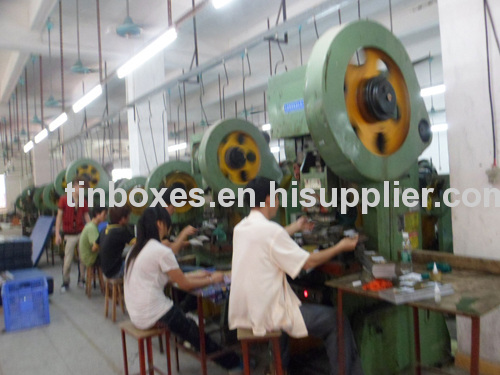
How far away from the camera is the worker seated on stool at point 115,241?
369 centimetres

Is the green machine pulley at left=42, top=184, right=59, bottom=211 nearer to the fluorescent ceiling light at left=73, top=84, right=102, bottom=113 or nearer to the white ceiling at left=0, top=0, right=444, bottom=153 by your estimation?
the white ceiling at left=0, top=0, right=444, bottom=153

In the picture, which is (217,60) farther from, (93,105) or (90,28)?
(93,105)

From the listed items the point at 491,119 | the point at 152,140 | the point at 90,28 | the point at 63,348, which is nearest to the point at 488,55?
the point at 491,119

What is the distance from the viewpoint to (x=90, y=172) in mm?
6164

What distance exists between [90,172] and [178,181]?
256cm

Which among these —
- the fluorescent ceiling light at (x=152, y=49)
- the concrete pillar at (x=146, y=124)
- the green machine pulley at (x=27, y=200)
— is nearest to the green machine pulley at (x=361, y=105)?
the fluorescent ceiling light at (x=152, y=49)

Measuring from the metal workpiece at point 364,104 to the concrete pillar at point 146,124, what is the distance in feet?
14.5

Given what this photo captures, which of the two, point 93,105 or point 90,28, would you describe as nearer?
point 90,28

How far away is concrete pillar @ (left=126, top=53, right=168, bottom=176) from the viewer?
6168mm

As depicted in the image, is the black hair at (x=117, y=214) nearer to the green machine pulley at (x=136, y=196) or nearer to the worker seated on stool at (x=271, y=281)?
the green machine pulley at (x=136, y=196)

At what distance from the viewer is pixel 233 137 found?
11.4 feet

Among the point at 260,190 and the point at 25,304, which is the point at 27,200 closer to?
the point at 25,304

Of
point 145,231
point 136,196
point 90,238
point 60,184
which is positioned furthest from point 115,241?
point 60,184

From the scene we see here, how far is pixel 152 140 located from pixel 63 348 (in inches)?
135
